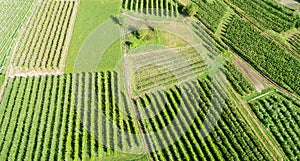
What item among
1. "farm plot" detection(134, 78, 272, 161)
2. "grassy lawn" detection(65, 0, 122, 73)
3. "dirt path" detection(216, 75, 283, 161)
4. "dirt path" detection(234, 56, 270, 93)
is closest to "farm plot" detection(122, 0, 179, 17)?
"grassy lawn" detection(65, 0, 122, 73)

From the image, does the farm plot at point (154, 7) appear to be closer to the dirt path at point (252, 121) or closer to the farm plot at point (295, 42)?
the dirt path at point (252, 121)

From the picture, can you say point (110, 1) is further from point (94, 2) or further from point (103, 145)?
point (103, 145)

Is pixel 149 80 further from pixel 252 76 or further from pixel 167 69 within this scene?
pixel 252 76

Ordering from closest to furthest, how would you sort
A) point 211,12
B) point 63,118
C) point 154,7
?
point 63,118, point 211,12, point 154,7

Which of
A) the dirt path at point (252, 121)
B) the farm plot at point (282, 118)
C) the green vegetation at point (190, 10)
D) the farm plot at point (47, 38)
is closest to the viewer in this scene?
the dirt path at point (252, 121)

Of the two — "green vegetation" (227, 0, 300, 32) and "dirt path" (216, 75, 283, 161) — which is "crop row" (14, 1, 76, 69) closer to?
"dirt path" (216, 75, 283, 161)

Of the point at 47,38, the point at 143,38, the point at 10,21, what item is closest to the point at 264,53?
the point at 143,38

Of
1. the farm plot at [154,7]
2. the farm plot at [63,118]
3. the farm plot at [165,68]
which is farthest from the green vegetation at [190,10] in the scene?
the farm plot at [63,118]
